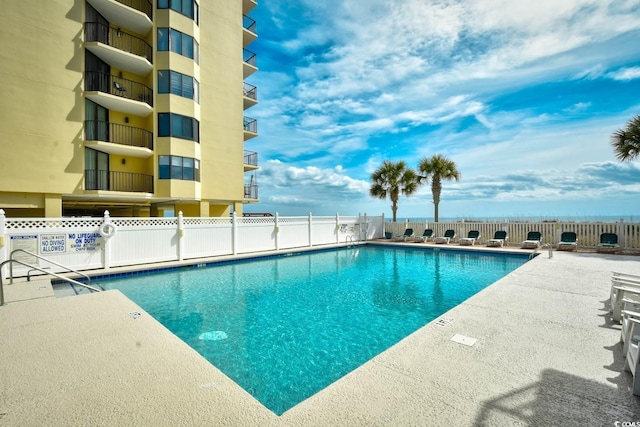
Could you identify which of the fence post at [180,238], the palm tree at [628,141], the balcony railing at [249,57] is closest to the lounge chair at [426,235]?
the palm tree at [628,141]

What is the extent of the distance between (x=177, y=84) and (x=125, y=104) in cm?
280

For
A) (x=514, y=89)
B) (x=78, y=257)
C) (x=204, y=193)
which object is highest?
(x=514, y=89)

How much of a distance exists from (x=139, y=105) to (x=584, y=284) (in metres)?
19.1

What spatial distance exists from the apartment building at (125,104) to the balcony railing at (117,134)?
0.05 meters

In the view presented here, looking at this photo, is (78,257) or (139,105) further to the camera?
(139,105)

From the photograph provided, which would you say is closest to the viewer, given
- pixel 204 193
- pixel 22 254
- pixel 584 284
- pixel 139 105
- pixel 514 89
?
pixel 584 284

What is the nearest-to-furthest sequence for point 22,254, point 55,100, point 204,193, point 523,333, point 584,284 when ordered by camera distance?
point 523,333, point 584,284, point 22,254, point 55,100, point 204,193

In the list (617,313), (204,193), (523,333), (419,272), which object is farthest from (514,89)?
(204,193)

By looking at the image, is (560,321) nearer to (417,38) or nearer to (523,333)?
(523,333)

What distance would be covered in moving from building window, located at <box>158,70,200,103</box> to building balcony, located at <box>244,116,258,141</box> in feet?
15.9

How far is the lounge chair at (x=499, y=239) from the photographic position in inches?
616

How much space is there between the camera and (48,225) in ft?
Answer: 31.0

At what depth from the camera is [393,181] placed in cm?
2247

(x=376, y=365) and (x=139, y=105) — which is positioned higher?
(x=139, y=105)
